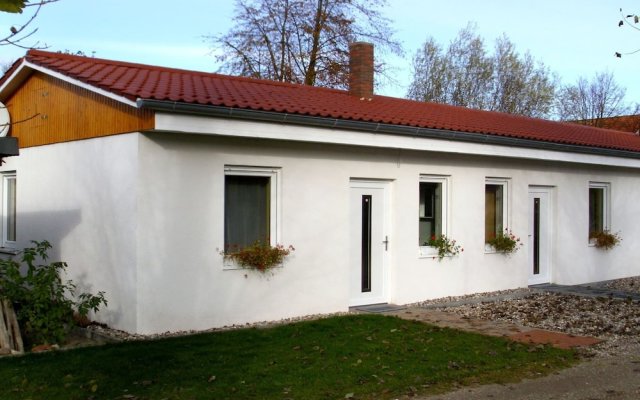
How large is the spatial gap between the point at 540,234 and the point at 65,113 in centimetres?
1006

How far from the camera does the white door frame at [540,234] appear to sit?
15482 millimetres

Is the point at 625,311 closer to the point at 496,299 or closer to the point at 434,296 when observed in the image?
the point at 496,299

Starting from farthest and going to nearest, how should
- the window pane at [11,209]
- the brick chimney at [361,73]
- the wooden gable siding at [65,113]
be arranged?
the brick chimney at [361,73] < the window pane at [11,209] < the wooden gable siding at [65,113]

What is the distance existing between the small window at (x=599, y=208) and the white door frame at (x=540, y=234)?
2041 mm

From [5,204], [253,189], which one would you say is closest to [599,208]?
[253,189]

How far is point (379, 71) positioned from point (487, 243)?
18233mm

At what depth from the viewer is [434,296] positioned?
13.2 m

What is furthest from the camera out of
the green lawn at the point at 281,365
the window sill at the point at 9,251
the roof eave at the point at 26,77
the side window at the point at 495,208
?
the side window at the point at 495,208

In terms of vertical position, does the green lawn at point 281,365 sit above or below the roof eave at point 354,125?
below

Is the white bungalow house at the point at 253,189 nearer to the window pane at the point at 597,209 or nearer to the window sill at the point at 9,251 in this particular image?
the window sill at the point at 9,251

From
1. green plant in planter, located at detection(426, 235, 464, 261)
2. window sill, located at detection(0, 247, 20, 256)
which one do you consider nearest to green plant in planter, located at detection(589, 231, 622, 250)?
green plant in planter, located at detection(426, 235, 464, 261)

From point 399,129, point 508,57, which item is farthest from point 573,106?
point 399,129

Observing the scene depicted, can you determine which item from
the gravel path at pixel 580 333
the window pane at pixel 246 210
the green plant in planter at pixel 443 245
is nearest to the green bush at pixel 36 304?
the window pane at pixel 246 210

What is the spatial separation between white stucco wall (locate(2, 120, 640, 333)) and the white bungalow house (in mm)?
28
